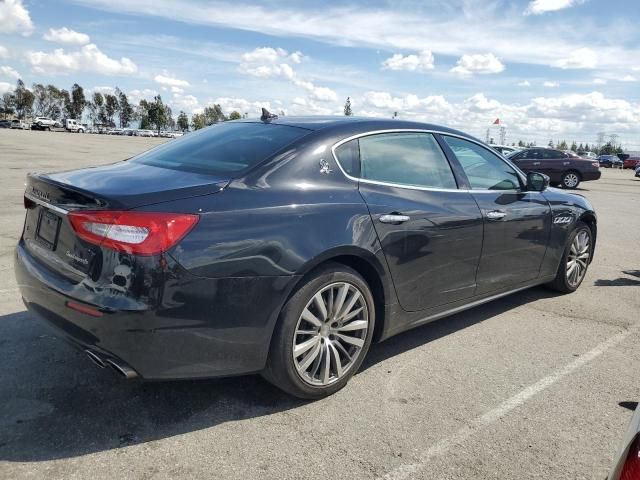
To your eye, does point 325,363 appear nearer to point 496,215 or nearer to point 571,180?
point 496,215

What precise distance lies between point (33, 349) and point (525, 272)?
3.88 metres

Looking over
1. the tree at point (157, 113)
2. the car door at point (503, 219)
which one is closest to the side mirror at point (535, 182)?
the car door at point (503, 219)

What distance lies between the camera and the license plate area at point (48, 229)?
2.85 m

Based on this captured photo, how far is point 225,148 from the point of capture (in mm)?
3395

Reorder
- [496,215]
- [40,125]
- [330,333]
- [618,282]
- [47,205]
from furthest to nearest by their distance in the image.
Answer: [40,125], [618,282], [496,215], [330,333], [47,205]

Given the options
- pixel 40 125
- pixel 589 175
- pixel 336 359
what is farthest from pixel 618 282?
pixel 40 125

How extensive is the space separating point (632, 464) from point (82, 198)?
2497mm

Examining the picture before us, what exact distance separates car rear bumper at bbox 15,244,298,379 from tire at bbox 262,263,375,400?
0.10m

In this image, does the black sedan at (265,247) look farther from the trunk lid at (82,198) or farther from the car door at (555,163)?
the car door at (555,163)

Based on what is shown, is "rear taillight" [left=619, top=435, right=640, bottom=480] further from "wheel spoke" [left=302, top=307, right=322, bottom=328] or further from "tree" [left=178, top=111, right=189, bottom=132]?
"tree" [left=178, top=111, right=189, bottom=132]

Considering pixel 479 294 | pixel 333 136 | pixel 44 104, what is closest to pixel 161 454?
pixel 333 136

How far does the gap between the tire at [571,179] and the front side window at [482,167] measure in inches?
Answer: 732

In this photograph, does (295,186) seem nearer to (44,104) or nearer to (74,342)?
(74,342)

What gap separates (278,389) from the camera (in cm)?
327
